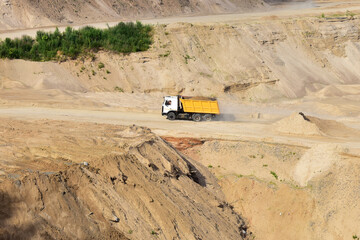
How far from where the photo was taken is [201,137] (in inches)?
1254

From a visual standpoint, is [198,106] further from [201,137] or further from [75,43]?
[75,43]

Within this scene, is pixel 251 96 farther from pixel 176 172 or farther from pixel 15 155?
pixel 15 155

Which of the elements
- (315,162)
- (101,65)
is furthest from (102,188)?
(101,65)

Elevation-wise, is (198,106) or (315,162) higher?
(198,106)

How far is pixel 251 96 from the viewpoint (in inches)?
1784

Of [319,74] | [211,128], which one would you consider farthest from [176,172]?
[319,74]

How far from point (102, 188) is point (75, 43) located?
26.4 metres

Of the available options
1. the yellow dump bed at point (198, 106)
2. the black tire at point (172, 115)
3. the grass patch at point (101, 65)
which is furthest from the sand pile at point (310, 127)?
the grass patch at point (101, 65)

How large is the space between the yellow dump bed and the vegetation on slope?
11.9 meters

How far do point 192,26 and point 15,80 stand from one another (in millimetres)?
18144

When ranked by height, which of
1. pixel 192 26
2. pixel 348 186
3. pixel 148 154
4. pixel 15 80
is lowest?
pixel 348 186

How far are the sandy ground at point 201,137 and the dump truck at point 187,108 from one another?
875 millimetres

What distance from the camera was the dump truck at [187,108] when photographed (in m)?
35.8

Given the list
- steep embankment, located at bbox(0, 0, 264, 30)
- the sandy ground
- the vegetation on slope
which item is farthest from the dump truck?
steep embankment, located at bbox(0, 0, 264, 30)
